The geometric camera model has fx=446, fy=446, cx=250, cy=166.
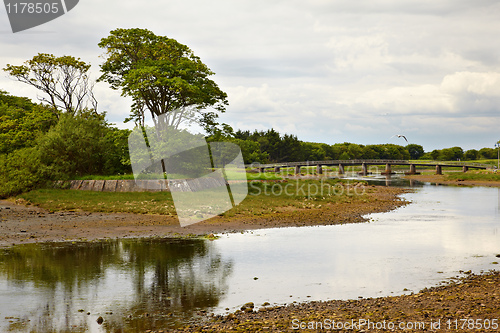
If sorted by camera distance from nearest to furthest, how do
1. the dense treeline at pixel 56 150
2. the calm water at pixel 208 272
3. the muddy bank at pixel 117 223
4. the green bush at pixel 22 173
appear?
the calm water at pixel 208 272, the muddy bank at pixel 117 223, the green bush at pixel 22 173, the dense treeline at pixel 56 150

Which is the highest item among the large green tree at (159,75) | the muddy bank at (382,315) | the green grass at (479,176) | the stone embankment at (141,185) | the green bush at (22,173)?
the large green tree at (159,75)

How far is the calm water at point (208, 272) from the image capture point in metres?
12.3

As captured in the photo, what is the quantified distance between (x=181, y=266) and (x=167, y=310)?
17.2 feet

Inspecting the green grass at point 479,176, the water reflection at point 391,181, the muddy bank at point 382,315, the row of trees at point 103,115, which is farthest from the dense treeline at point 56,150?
the green grass at point 479,176

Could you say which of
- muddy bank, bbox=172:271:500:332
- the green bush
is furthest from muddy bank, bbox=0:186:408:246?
muddy bank, bbox=172:271:500:332

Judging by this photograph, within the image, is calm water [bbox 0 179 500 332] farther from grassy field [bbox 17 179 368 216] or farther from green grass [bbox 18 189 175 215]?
green grass [bbox 18 189 175 215]

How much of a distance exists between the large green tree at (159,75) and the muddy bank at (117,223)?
1627 cm

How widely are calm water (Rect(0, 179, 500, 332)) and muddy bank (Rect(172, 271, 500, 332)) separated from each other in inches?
41.6

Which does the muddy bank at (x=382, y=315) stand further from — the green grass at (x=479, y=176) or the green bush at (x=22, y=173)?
the green grass at (x=479, y=176)

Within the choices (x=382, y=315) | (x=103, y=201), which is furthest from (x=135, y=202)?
(x=382, y=315)

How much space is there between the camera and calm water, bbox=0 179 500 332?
40.4 feet

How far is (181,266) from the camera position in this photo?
17641mm

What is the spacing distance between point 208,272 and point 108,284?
3668 millimetres

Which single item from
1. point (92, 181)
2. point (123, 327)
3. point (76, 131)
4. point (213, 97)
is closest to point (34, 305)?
point (123, 327)
